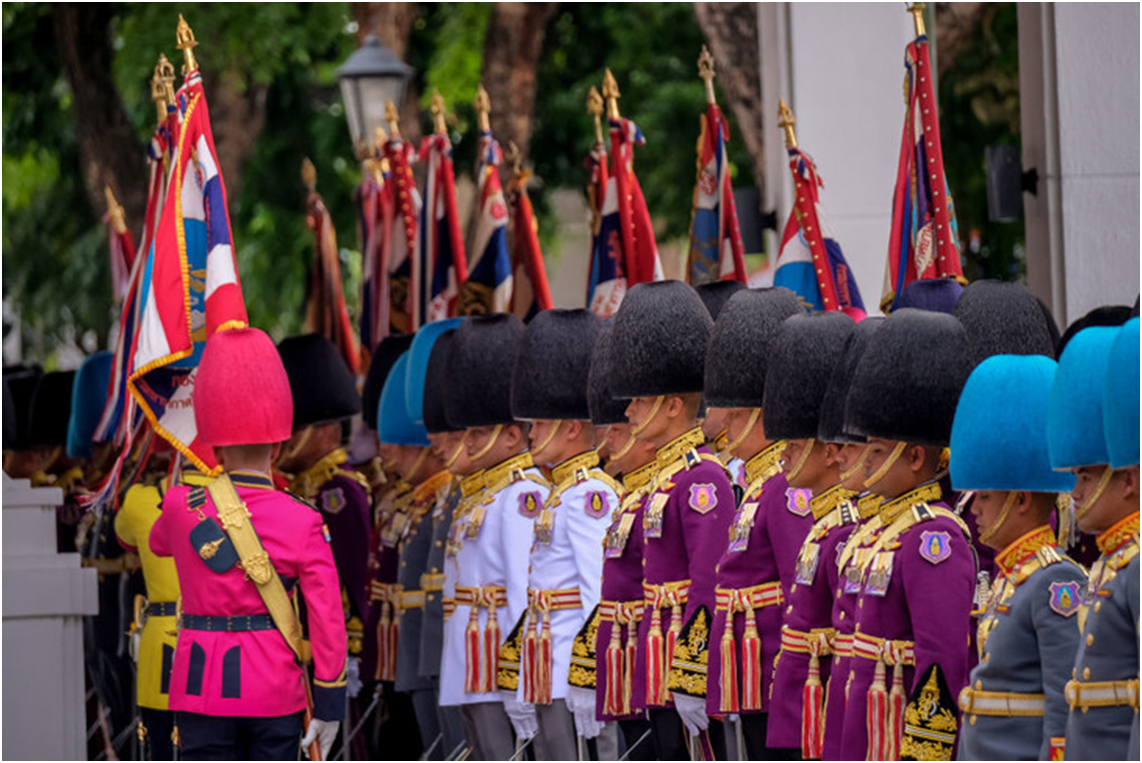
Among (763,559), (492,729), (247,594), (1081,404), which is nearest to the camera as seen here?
(1081,404)

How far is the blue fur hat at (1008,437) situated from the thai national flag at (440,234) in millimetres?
8123

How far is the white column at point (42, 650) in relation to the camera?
9016 mm

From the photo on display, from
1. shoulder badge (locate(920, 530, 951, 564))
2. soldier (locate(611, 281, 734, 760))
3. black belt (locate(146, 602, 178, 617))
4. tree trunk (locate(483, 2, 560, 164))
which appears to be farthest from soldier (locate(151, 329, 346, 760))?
tree trunk (locate(483, 2, 560, 164))

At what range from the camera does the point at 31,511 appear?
950 centimetres

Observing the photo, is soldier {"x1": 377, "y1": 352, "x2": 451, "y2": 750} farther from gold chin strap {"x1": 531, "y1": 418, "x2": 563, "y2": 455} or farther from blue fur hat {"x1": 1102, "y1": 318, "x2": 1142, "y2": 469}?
blue fur hat {"x1": 1102, "y1": 318, "x2": 1142, "y2": 469}

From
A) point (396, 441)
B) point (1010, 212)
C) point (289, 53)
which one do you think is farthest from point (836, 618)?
point (289, 53)

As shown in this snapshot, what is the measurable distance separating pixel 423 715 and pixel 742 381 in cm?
369

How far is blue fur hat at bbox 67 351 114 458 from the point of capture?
46.0ft

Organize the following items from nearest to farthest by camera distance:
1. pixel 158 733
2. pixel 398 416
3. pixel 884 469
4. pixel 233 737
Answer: pixel 884 469 < pixel 233 737 < pixel 158 733 < pixel 398 416

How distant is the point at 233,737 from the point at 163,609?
1165 millimetres

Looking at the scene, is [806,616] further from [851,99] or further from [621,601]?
[851,99]

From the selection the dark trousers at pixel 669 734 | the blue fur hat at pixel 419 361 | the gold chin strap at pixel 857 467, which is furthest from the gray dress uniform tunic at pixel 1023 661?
the blue fur hat at pixel 419 361

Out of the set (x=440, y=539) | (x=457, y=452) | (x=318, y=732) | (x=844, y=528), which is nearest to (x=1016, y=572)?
(x=844, y=528)

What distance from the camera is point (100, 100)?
58.2 feet
